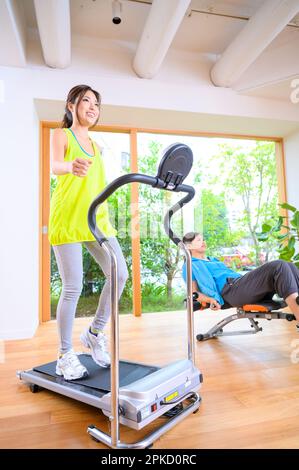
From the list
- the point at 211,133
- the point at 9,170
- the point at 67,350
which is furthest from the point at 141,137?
the point at 67,350

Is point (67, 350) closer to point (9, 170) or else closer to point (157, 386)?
point (157, 386)

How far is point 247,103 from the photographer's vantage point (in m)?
3.44

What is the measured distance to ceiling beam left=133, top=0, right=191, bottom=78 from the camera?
2.29m

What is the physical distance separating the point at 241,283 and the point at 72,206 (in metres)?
1.34

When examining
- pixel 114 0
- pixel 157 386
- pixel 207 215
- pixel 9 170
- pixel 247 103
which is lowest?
pixel 157 386

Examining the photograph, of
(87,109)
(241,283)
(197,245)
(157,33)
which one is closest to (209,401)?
(241,283)

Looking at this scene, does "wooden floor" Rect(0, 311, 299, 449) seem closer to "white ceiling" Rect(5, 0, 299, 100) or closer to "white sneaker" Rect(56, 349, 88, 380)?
"white sneaker" Rect(56, 349, 88, 380)

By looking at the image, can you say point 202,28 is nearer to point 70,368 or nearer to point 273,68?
point 273,68

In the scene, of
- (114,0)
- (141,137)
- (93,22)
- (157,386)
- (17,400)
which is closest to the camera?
(157,386)

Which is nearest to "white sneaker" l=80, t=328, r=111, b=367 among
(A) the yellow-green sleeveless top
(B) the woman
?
(B) the woman

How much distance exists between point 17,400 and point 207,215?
292 centimetres

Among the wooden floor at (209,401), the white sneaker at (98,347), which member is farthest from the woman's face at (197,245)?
the white sneaker at (98,347)

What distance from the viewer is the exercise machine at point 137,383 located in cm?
108

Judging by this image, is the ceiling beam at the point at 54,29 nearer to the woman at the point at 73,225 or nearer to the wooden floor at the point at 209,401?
the woman at the point at 73,225
